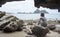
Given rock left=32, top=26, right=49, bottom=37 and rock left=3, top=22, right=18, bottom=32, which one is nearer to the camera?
rock left=32, top=26, right=49, bottom=37

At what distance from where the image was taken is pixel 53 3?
2211 millimetres

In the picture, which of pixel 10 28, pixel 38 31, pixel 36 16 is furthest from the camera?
pixel 36 16

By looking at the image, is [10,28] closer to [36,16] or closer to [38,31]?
[38,31]

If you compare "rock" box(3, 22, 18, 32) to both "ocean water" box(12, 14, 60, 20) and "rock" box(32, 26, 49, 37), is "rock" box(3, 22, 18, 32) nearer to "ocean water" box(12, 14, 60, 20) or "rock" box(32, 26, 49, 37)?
"rock" box(32, 26, 49, 37)

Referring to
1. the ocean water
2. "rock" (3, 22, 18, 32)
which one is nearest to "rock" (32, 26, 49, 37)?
"rock" (3, 22, 18, 32)

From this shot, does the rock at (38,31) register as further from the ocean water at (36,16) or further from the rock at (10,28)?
the ocean water at (36,16)

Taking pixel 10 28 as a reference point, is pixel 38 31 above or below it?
above

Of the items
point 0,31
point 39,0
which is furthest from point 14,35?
point 39,0

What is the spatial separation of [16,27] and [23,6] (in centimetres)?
487

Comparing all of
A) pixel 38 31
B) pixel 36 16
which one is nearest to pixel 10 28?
pixel 38 31

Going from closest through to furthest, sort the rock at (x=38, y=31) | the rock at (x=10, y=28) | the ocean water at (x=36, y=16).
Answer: the rock at (x=38, y=31) → the rock at (x=10, y=28) → the ocean water at (x=36, y=16)

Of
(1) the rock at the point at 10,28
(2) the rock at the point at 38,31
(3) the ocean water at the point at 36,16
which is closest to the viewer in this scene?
(2) the rock at the point at 38,31

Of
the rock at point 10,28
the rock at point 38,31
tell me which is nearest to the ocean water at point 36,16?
the rock at point 10,28

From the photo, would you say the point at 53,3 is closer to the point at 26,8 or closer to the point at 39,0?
the point at 39,0
